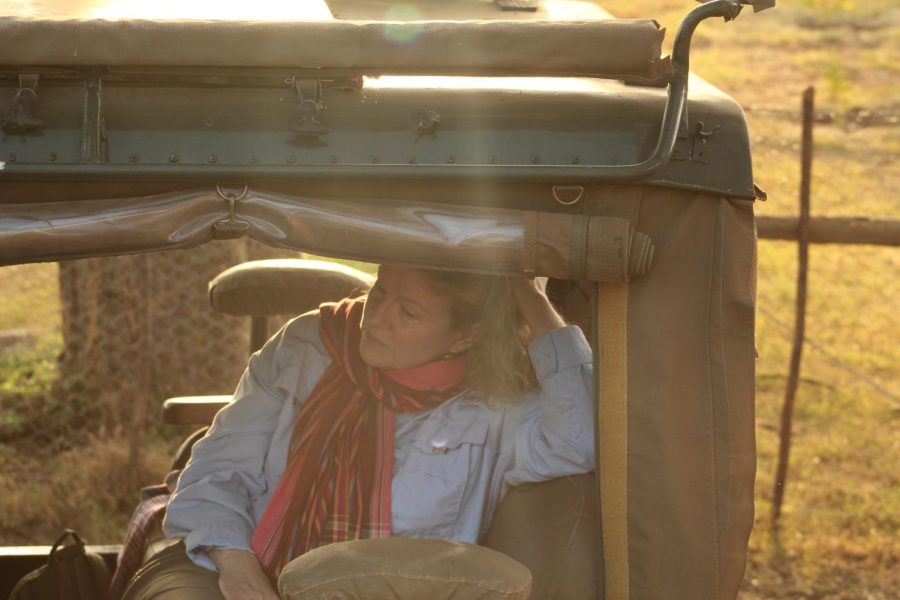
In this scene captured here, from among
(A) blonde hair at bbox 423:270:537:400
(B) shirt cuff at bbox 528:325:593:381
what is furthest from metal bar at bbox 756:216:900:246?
(B) shirt cuff at bbox 528:325:593:381

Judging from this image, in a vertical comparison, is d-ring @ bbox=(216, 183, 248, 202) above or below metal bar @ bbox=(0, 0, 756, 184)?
below

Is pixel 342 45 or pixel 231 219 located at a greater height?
pixel 342 45

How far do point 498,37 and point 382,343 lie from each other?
3.15 feet

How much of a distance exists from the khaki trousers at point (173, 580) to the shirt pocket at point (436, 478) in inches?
16.9

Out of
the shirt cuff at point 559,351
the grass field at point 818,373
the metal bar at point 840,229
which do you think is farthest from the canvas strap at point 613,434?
the metal bar at point 840,229

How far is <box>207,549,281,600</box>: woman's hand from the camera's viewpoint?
9.45 feet

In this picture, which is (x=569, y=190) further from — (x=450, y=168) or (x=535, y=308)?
(x=535, y=308)

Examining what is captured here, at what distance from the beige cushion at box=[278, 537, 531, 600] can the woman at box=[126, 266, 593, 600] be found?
659 millimetres

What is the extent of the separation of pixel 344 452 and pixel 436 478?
23 centimetres

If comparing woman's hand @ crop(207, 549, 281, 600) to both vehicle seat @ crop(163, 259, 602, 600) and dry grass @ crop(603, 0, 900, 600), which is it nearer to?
vehicle seat @ crop(163, 259, 602, 600)

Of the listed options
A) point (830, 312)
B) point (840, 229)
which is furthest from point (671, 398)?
point (830, 312)

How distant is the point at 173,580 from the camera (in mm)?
2947

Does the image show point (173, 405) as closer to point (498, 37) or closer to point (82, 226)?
point (82, 226)

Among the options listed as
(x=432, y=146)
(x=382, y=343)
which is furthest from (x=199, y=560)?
(x=432, y=146)
